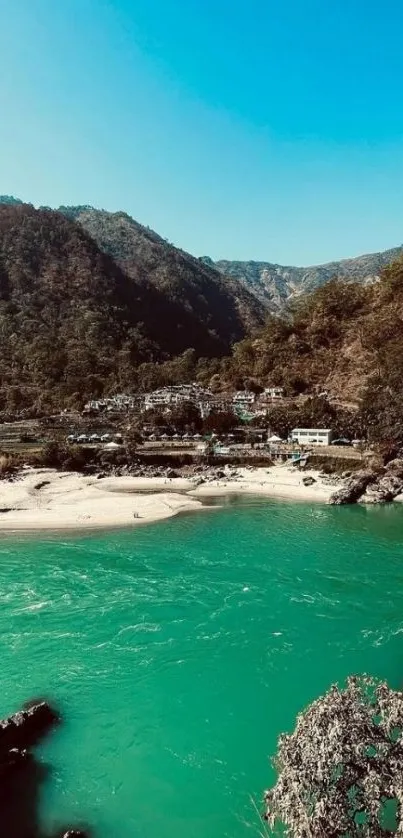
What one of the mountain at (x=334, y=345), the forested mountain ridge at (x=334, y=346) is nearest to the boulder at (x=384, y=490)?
the forested mountain ridge at (x=334, y=346)

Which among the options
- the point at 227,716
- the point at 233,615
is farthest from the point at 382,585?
the point at 227,716

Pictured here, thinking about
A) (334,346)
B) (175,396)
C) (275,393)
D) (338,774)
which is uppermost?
(334,346)

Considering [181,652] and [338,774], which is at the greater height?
[338,774]

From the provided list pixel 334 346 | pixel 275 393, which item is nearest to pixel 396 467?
pixel 275 393

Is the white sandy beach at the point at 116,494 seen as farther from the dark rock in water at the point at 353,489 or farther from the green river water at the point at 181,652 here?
the green river water at the point at 181,652

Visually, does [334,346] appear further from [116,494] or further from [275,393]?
[116,494]

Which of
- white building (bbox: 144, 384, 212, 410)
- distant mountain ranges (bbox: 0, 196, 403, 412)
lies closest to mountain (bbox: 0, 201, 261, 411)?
distant mountain ranges (bbox: 0, 196, 403, 412)

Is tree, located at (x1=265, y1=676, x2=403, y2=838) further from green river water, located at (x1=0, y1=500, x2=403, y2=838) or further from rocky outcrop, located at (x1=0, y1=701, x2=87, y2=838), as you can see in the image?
rocky outcrop, located at (x1=0, y1=701, x2=87, y2=838)
